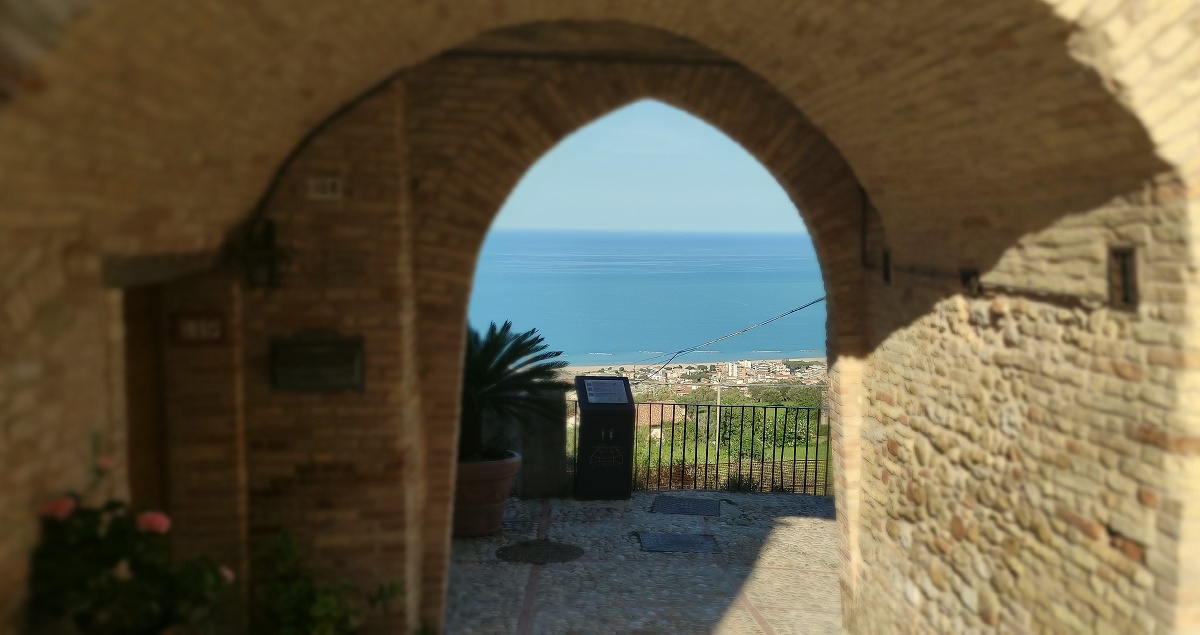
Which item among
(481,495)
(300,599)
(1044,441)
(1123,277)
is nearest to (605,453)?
(481,495)

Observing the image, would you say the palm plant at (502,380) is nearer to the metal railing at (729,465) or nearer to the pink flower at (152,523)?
the metal railing at (729,465)

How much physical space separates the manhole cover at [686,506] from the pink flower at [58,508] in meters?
6.50

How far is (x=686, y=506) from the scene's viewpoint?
30.8 feet

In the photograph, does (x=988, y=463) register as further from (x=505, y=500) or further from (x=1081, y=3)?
(x=505, y=500)

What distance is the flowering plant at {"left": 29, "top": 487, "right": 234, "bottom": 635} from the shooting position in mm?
3037

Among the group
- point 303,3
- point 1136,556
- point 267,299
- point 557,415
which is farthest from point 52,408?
point 557,415

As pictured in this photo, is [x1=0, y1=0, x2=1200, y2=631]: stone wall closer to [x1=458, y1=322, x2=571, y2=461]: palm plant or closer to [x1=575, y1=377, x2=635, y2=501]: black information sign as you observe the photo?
[x1=458, y1=322, x2=571, y2=461]: palm plant

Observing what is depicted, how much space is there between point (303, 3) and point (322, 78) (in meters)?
0.89

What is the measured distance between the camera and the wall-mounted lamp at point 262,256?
15.8 feet

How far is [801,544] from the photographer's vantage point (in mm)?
8273

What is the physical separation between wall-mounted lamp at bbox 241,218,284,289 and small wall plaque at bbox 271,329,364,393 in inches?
11.5

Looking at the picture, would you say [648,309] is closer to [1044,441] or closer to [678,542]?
[678,542]

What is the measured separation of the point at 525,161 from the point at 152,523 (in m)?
2.83

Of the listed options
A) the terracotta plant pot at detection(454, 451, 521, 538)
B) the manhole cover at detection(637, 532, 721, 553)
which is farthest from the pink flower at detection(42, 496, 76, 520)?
the manhole cover at detection(637, 532, 721, 553)
